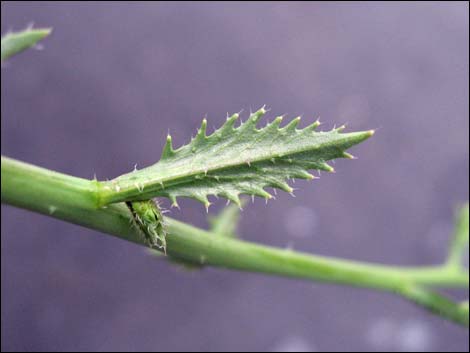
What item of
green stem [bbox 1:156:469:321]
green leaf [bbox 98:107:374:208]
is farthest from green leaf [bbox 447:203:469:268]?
green leaf [bbox 98:107:374:208]

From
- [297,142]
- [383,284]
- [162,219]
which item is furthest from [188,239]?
[383,284]

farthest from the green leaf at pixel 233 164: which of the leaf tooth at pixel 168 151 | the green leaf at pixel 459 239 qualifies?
the green leaf at pixel 459 239

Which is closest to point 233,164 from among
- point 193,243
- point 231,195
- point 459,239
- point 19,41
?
point 231,195

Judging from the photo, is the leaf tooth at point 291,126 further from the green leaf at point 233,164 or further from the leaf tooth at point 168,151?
the leaf tooth at point 168,151

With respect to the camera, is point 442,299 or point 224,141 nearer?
point 224,141

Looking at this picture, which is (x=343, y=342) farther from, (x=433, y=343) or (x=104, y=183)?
(x=104, y=183)

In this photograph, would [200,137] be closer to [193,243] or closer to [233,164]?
[233,164]

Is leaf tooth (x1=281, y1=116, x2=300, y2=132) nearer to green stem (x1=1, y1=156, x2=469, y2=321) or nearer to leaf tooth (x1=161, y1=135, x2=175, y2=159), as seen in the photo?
leaf tooth (x1=161, y1=135, x2=175, y2=159)

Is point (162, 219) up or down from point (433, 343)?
down
